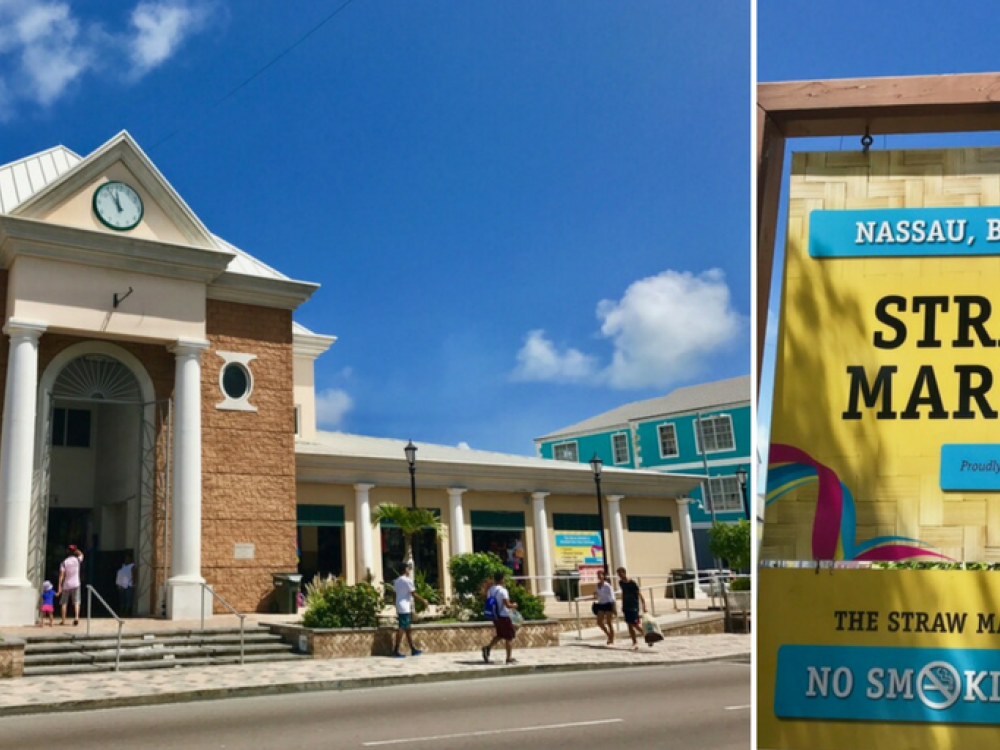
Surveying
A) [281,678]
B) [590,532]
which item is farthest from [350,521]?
[281,678]

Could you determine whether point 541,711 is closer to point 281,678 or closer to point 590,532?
point 281,678

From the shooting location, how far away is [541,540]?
33.4 metres

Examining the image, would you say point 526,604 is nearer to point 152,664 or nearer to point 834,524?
point 152,664

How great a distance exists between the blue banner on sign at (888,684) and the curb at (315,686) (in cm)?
1052

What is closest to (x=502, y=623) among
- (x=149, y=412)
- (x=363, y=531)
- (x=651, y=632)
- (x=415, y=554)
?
(x=651, y=632)

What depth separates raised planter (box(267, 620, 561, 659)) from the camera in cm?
1956

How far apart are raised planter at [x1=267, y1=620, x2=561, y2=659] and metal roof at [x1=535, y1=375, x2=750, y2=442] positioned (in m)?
31.1

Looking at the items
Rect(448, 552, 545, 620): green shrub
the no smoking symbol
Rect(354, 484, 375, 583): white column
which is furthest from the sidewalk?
the no smoking symbol

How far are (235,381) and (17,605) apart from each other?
7324 millimetres

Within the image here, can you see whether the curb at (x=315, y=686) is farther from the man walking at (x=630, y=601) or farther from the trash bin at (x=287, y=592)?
the trash bin at (x=287, y=592)

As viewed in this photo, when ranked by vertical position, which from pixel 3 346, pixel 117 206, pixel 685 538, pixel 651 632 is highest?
pixel 117 206

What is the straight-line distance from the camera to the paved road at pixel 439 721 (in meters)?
10.2

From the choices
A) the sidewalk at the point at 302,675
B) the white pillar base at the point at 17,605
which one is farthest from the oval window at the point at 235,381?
the sidewalk at the point at 302,675

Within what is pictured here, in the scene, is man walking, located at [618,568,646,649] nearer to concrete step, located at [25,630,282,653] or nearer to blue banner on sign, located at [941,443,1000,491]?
concrete step, located at [25,630,282,653]
